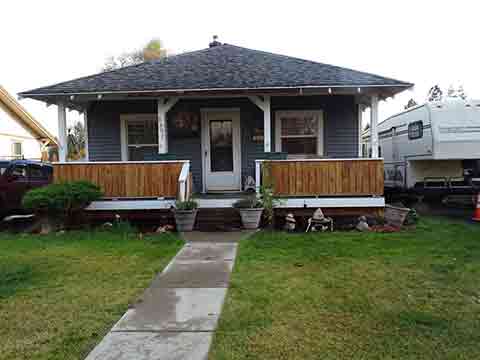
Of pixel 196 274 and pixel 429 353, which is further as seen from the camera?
pixel 196 274

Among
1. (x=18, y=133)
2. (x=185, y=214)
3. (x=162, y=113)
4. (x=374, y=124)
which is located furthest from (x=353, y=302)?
(x=18, y=133)

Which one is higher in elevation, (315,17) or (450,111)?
(315,17)

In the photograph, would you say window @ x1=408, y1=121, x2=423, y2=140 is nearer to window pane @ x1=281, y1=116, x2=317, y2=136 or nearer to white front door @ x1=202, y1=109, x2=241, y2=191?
window pane @ x1=281, y1=116, x2=317, y2=136

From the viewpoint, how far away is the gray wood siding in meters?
9.66

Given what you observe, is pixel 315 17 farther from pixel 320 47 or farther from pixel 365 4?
pixel 320 47

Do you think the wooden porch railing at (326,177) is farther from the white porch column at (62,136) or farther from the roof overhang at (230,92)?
the white porch column at (62,136)

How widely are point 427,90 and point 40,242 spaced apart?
2175 inches

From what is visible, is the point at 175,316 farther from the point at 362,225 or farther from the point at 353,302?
the point at 362,225

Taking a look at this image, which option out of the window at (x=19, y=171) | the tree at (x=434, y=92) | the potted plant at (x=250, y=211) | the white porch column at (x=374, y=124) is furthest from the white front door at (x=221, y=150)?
the tree at (x=434, y=92)

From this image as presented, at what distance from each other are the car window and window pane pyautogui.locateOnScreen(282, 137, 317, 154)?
6.47 meters

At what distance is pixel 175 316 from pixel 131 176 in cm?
518

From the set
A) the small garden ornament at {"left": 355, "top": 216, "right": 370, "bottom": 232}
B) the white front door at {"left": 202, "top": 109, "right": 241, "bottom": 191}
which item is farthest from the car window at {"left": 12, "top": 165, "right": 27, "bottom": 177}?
the small garden ornament at {"left": 355, "top": 216, "right": 370, "bottom": 232}

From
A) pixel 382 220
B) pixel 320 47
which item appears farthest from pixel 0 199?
pixel 320 47

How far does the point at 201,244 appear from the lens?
6.23 metres
